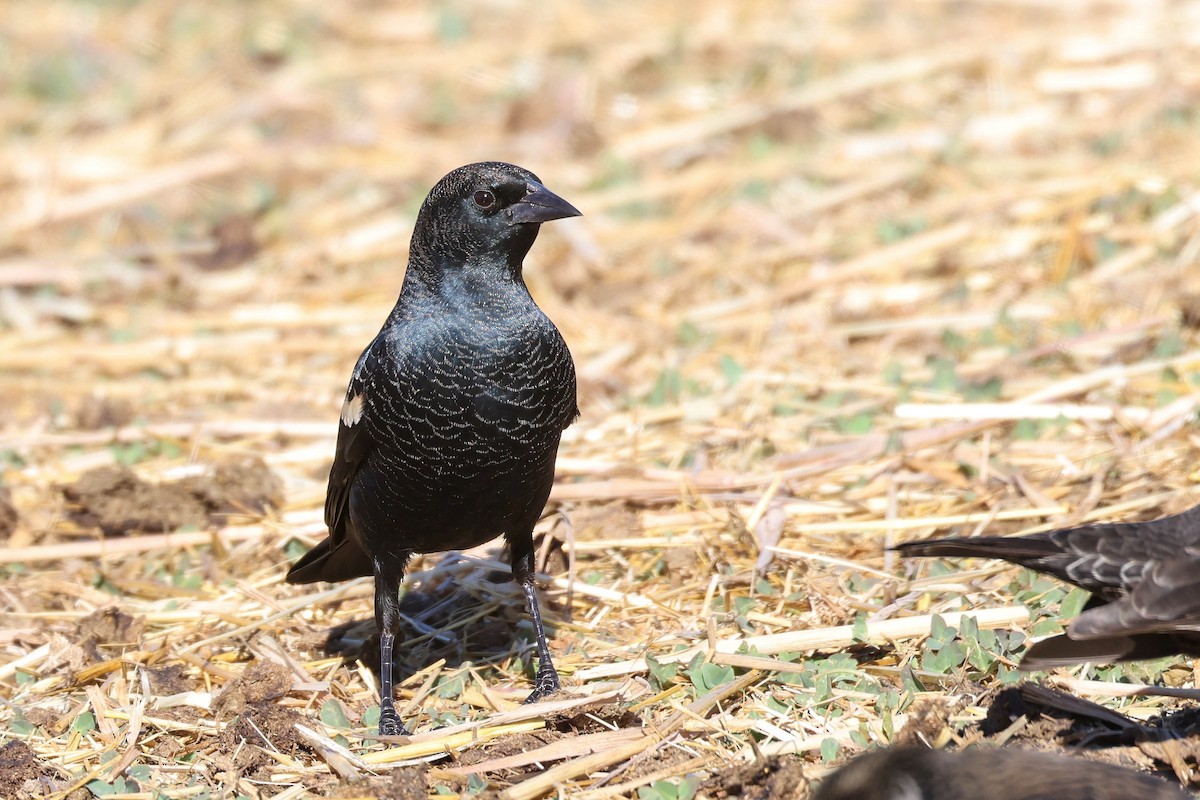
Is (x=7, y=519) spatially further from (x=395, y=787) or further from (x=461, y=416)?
(x=395, y=787)

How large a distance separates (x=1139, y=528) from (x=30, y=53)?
10.2 metres

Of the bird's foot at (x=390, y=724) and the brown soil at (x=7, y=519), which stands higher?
the brown soil at (x=7, y=519)

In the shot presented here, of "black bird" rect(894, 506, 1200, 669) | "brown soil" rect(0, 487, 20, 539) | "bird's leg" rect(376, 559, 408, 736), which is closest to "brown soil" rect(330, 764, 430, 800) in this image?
"bird's leg" rect(376, 559, 408, 736)

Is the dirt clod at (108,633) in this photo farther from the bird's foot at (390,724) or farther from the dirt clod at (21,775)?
the bird's foot at (390,724)

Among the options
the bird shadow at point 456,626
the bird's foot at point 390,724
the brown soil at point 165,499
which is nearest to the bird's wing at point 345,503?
the bird shadow at point 456,626

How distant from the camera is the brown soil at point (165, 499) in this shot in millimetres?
5957

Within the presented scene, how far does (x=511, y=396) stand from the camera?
439 cm

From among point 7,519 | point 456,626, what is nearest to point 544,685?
point 456,626

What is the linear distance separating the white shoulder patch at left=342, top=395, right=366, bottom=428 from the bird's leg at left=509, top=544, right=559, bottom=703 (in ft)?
2.14

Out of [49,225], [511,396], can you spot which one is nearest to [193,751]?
[511,396]

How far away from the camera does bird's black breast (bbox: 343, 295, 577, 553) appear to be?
4.39 meters

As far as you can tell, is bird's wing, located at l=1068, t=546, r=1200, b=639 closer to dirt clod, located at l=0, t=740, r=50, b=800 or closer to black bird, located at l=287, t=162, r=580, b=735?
black bird, located at l=287, t=162, r=580, b=735

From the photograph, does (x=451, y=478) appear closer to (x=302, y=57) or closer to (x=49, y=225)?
(x=49, y=225)

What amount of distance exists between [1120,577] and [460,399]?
6.23 ft
